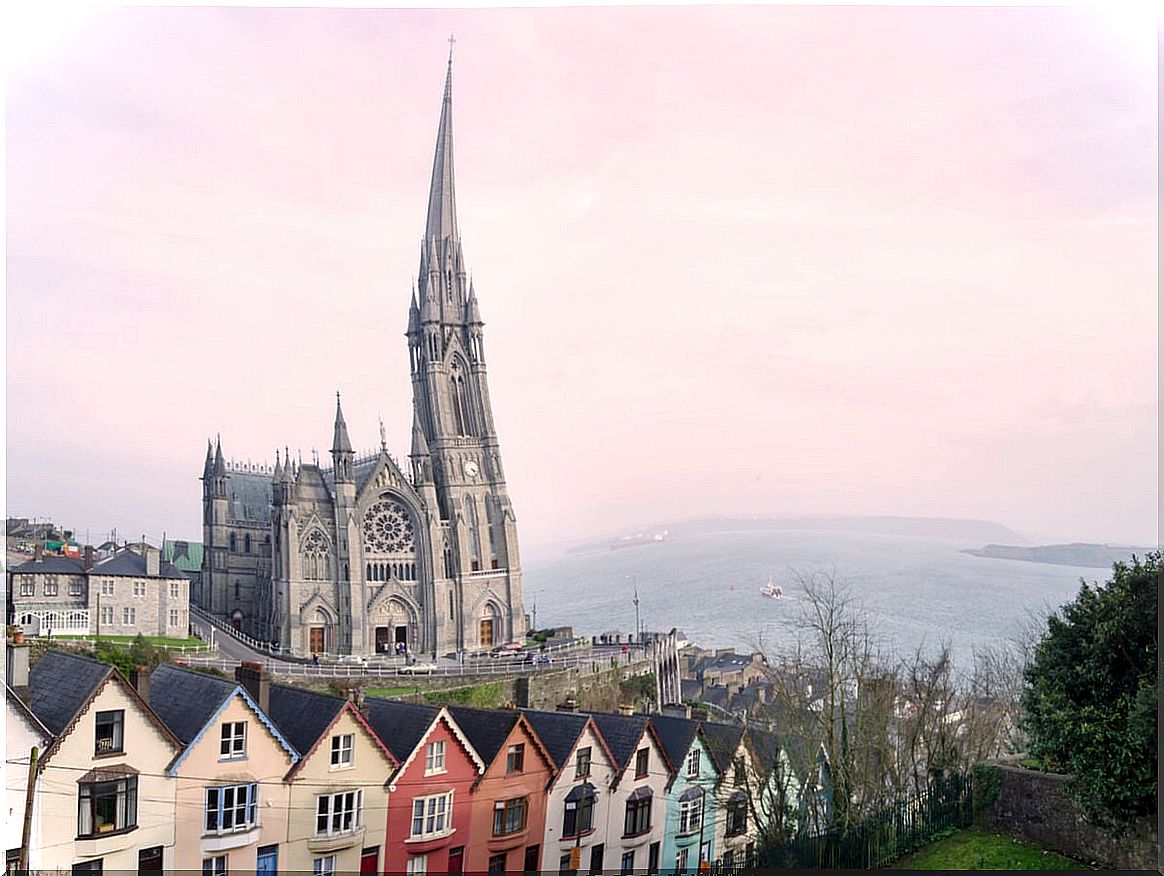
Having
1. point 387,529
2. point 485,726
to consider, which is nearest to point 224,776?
point 485,726

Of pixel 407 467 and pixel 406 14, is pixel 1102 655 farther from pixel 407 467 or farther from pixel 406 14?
pixel 406 14

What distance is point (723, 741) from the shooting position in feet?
25.0

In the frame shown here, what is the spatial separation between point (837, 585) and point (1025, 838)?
2.27m

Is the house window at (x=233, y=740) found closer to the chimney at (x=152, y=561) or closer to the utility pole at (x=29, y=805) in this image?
the utility pole at (x=29, y=805)

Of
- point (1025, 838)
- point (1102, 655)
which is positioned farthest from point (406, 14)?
point (1025, 838)

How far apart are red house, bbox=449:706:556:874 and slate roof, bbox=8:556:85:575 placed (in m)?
2.61

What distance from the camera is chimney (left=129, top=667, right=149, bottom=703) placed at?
601cm

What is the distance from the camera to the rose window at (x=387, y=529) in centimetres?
738

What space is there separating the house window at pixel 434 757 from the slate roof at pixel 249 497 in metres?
1.94

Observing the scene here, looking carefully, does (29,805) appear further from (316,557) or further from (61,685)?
(316,557)

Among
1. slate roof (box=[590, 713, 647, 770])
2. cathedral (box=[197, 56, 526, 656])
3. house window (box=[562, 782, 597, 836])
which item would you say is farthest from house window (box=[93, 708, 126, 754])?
slate roof (box=[590, 713, 647, 770])

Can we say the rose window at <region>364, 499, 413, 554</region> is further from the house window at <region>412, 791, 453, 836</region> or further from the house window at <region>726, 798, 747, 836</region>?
the house window at <region>726, 798, 747, 836</region>

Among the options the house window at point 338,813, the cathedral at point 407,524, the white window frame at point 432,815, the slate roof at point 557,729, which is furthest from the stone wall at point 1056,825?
the house window at point 338,813

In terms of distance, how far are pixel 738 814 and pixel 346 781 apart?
296 cm
